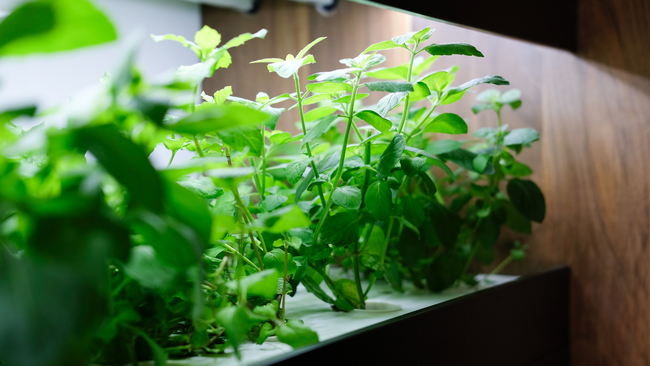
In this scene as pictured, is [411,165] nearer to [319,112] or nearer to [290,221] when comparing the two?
[319,112]

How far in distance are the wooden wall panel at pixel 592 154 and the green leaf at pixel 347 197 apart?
1.44 ft

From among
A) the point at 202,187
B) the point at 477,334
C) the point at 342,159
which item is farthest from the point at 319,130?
the point at 477,334

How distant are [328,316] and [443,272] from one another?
0.89 ft

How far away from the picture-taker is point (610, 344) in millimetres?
935

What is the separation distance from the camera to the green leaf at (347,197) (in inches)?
22.2

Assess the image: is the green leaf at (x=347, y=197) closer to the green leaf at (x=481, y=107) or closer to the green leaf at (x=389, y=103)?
the green leaf at (x=389, y=103)

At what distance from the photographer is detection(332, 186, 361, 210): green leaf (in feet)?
1.85

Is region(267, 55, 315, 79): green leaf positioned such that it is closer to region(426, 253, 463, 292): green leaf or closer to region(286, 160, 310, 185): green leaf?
region(286, 160, 310, 185): green leaf

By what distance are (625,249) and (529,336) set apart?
26cm

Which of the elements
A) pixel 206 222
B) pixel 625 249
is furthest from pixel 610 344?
pixel 206 222

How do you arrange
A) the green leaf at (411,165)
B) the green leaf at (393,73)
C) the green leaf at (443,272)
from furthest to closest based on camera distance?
the green leaf at (443,272)
the green leaf at (393,73)
the green leaf at (411,165)

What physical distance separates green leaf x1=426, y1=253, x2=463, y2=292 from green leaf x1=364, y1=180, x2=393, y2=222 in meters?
0.29

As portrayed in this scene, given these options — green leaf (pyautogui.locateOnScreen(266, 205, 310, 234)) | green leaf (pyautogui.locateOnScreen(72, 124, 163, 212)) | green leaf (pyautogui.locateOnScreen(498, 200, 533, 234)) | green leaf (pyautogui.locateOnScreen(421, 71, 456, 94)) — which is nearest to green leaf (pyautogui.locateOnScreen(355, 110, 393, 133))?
green leaf (pyautogui.locateOnScreen(421, 71, 456, 94))

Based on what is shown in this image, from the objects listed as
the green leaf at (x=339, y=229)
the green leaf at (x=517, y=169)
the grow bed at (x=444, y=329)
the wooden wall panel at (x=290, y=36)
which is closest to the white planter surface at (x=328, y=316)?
the grow bed at (x=444, y=329)
